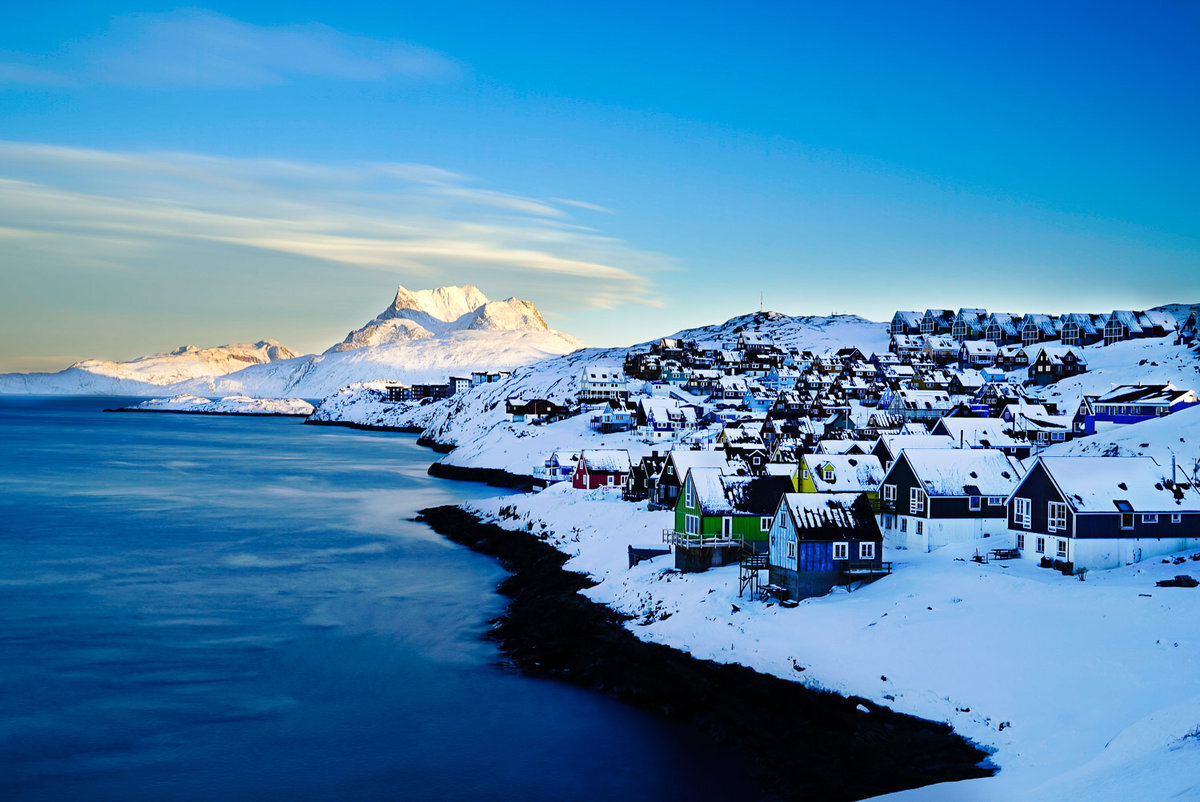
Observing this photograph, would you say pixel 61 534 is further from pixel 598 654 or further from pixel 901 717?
pixel 901 717

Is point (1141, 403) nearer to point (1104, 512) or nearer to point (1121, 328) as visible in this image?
point (1104, 512)

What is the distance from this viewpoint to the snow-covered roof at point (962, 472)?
38.9 meters

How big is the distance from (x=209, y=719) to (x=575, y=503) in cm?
3457

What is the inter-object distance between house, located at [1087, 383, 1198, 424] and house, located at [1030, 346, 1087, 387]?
119ft

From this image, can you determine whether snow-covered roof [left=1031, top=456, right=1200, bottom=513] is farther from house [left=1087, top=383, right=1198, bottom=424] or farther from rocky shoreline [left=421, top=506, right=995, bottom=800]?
house [left=1087, top=383, right=1198, bottom=424]

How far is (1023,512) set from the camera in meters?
35.3

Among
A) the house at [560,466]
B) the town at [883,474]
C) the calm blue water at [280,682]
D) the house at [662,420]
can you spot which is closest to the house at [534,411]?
the town at [883,474]

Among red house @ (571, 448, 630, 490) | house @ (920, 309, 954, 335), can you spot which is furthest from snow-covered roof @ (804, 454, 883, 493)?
house @ (920, 309, 954, 335)

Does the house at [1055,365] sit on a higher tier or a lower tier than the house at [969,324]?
Result: lower

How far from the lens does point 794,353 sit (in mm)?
171625

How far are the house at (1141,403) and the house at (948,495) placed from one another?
129 feet

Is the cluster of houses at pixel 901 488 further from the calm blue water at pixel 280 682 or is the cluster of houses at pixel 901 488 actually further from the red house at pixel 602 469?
the calm blue water at pixel 280 682

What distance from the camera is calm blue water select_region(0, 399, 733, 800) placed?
2312cm

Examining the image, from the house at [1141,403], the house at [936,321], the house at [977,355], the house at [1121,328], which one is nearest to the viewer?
the house at [1141,403]
